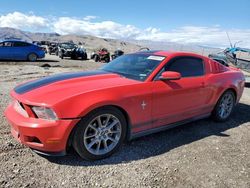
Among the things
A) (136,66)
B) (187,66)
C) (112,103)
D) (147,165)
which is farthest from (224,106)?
(112,103)

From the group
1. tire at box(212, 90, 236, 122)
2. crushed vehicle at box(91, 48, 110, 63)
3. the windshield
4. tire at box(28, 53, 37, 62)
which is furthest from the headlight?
crushed vehicle at box(91, 48, 110, 63)

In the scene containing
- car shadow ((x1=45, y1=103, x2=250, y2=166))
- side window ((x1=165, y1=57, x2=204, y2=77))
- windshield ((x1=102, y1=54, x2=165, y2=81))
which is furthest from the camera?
side window ((x1=165, y1=57, x2=204, y2=77))

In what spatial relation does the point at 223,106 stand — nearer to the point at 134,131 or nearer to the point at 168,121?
the point at 168,121

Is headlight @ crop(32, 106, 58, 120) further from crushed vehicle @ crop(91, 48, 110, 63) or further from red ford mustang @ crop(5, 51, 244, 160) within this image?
crushed vehicle @ crop(91, 48, 110, 63)

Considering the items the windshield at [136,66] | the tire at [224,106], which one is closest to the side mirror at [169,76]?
the windshield at [136,66]

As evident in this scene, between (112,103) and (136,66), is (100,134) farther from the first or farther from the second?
(136,66)

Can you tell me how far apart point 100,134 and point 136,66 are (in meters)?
1.45

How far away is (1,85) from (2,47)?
972cm

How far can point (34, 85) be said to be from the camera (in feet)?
12.7

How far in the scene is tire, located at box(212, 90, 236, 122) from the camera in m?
5.52

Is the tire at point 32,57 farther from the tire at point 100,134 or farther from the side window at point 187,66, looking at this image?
the tire at point 100,134

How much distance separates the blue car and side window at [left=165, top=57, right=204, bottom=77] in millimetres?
15029

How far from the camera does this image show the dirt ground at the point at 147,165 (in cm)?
321

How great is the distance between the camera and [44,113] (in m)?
3.30
